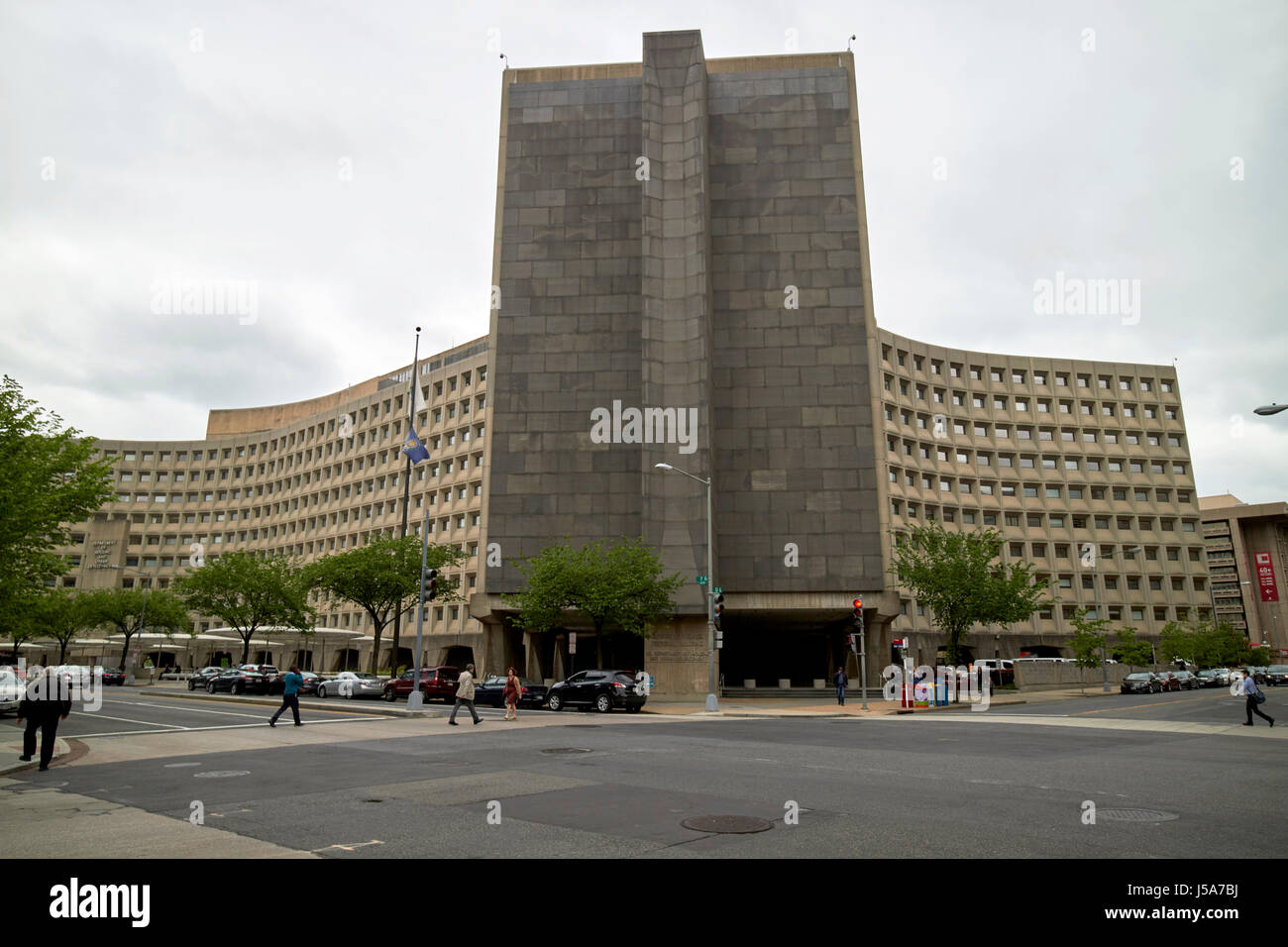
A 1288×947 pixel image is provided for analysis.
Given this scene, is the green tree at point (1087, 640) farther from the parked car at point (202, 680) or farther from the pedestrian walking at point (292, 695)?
the parked car at point (202, 680)

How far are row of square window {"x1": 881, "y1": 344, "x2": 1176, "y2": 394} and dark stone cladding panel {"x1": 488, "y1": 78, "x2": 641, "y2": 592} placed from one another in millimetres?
33340

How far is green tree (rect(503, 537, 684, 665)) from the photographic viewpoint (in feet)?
128

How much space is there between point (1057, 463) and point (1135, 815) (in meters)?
77.2

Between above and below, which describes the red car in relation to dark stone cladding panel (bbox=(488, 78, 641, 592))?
below

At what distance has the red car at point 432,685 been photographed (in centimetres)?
3697

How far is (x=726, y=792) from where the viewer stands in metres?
10.6

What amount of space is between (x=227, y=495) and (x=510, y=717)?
88.6m

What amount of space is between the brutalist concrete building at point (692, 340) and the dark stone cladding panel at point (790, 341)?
127mm

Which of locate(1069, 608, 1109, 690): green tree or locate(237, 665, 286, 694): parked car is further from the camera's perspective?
locate(1069, 608, 1109, 690): green tree

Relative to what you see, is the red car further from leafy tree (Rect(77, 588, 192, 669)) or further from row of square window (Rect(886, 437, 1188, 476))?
row of square window (Rect(886, 437, 1188, 476))

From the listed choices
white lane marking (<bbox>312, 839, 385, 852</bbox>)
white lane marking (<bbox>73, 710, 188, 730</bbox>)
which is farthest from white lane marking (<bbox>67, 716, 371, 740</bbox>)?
white lane marking (<bbox>312, 839, 385, 852</bbox>)

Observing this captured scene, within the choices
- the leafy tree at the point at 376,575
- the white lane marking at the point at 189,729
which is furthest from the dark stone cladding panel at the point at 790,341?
the white lane marking at the point at 189,729

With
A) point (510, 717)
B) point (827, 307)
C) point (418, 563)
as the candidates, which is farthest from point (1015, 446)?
point (510, 717)

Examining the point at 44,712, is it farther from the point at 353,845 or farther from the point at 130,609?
the point at 130,609
